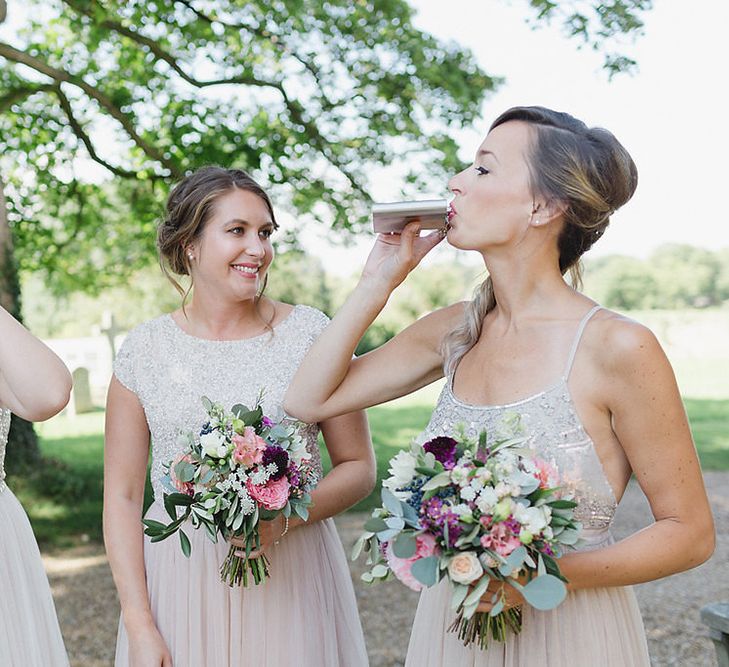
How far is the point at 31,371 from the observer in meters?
2.62

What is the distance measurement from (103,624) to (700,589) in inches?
212

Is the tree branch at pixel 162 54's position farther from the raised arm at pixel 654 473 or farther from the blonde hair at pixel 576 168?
the raised arm at pixel 654 473

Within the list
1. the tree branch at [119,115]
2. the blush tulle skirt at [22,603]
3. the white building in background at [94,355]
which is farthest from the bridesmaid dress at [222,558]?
the white building in background at [94,355]

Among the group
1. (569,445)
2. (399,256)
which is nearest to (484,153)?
(399,256)

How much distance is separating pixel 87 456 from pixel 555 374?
1266cm

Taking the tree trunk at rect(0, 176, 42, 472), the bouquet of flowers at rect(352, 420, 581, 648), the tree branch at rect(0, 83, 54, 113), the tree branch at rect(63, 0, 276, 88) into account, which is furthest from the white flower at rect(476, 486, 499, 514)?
the tree branch at rect(0, 83, 54, 113)

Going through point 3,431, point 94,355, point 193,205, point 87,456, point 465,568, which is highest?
point 94,355

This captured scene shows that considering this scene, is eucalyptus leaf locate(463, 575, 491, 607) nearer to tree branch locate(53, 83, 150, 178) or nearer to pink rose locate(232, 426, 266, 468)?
pink rose locate(232, 426, 266, 468)

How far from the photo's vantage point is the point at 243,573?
2.84 meters

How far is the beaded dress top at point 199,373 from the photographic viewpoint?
10.4 feet

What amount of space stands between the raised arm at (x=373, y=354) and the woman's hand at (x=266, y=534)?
357 mm

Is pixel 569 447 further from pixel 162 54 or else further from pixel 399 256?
pixel 162 54

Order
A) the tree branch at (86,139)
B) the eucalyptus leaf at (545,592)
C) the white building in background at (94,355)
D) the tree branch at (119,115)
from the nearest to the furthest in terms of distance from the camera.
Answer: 1. the eucalyptus leaf at (545,592)
2. the tree branch at (119,115)
3. the tree branch at (86,139)
4. the white building in background at (94,355)

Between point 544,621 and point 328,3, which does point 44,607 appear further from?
point 328,3
